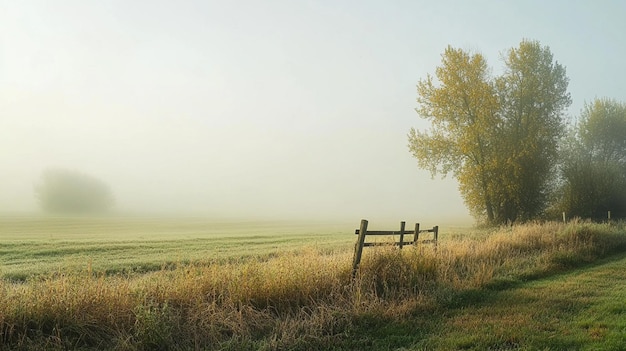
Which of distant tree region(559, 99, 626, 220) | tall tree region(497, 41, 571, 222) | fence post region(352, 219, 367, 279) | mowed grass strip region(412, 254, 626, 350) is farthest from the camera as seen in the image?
distant tree region(559, 99, 626, 220)

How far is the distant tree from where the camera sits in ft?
126

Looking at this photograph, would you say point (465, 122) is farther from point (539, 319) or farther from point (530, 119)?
point (539, 319)

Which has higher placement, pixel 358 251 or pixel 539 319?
pixel 358 251

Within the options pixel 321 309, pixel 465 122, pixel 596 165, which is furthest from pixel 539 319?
pixel 596 165

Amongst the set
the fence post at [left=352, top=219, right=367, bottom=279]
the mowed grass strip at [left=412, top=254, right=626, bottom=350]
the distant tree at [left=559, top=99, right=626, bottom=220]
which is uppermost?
the distant tree at [left=559, top=99, right=626, bottom=220]

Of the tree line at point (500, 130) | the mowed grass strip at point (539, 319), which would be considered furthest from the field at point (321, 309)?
the tree line at point (500, 130)

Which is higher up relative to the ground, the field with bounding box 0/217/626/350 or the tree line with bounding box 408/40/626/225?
the tree line with bounding box 408/40/626/225

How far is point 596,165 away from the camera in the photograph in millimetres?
39688

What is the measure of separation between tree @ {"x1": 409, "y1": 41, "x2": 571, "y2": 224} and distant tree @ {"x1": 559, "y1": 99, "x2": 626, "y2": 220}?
18.8 ft

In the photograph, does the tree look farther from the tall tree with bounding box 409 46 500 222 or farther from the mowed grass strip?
the mowed grass strip

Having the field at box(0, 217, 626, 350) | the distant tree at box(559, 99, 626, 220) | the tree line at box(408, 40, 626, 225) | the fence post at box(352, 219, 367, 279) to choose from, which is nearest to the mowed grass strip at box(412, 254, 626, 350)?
the field at box(0, 217, 626, 350)

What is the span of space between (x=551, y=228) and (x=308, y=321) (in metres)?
18.4

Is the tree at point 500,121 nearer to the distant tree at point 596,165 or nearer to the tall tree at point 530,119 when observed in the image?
the tall tree at point 530,119

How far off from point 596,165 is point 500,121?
12.4 meters
